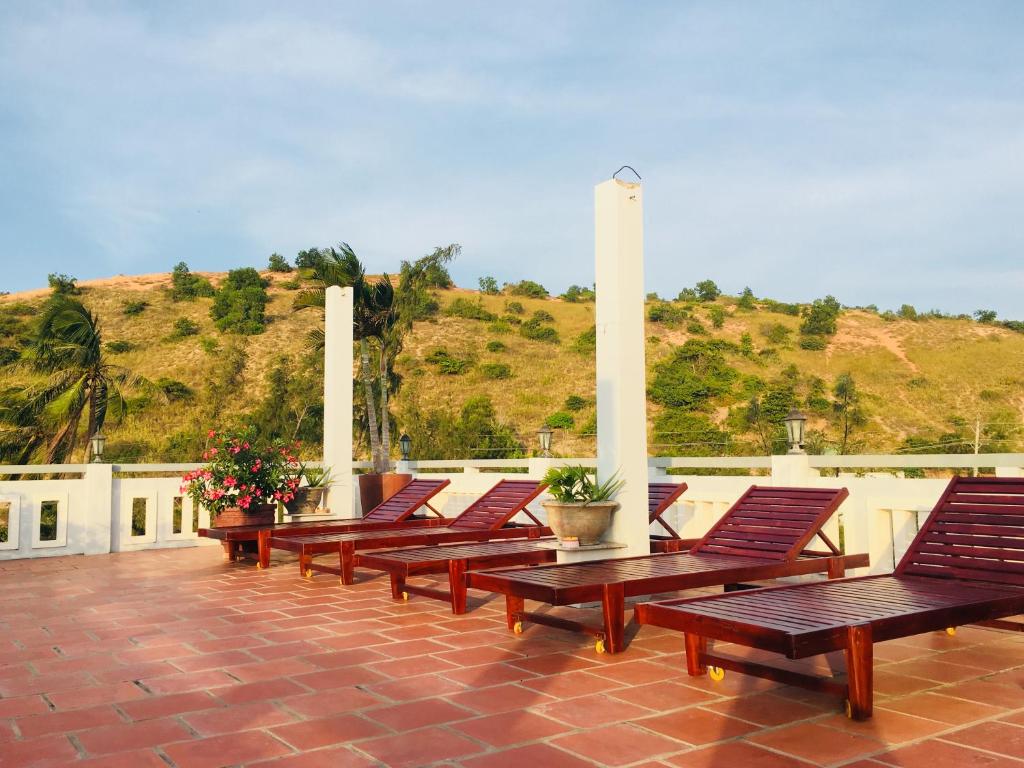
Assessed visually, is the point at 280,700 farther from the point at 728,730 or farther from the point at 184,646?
the point at 728,730

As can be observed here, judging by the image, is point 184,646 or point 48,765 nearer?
point 48,765

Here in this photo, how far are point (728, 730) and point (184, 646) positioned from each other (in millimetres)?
2734

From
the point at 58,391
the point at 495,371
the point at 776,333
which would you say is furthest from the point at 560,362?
the point at 58,391

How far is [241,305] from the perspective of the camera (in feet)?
111

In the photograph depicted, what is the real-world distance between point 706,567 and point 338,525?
3.99m

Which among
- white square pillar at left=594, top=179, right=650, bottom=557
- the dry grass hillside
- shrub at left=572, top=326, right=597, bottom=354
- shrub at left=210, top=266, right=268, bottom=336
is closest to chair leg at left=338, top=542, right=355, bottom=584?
white square pillar at left=594, top=179, right=650, bottom=557

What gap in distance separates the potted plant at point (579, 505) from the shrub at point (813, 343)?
32.3 meters

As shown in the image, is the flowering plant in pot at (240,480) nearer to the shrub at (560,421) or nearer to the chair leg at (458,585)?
the chair leg at (458,585)

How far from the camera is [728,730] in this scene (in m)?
2.75

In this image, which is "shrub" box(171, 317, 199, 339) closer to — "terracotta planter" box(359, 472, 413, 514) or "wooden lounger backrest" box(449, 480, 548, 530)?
"terracotta planter" box(359, 472, 413, 514)

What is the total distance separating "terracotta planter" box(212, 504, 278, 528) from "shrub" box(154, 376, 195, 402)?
758 inches

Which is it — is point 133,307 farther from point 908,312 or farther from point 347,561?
point 908,312

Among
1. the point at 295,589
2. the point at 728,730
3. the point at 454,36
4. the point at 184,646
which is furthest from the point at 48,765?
the point at 454,36

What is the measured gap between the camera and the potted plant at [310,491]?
28.8 ft
